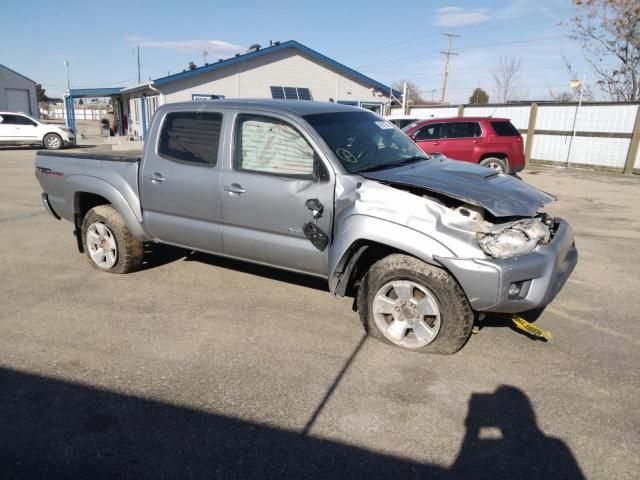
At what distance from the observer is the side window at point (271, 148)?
161 inches

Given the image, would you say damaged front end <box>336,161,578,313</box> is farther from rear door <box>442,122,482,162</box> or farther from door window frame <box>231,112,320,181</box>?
rear door <box>442,122,482,162</box>

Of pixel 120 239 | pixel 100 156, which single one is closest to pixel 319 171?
pixel 120 239

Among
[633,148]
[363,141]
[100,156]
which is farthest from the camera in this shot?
[633,148]

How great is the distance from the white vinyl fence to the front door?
16607 mm

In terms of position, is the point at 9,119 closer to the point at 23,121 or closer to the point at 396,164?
the point at 23,121

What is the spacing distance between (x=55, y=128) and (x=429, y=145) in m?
18.0

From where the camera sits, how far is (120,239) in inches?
206

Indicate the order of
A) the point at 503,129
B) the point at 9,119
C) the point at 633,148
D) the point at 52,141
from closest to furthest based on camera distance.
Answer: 1. the point at 503,129
2. the point at 633,148
3. the point at 9,119
4. the point at 52,141

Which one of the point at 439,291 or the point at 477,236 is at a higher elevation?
the point at 477,236

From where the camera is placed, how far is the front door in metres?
4.00

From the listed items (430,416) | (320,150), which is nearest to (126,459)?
(430,416)

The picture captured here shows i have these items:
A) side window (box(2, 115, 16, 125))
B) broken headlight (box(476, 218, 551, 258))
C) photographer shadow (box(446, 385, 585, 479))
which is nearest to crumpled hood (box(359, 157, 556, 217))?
broken headlight (box(476, 218, 551, 258))

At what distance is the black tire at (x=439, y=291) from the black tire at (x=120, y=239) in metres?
2.84

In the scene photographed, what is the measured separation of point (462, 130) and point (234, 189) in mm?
10031
